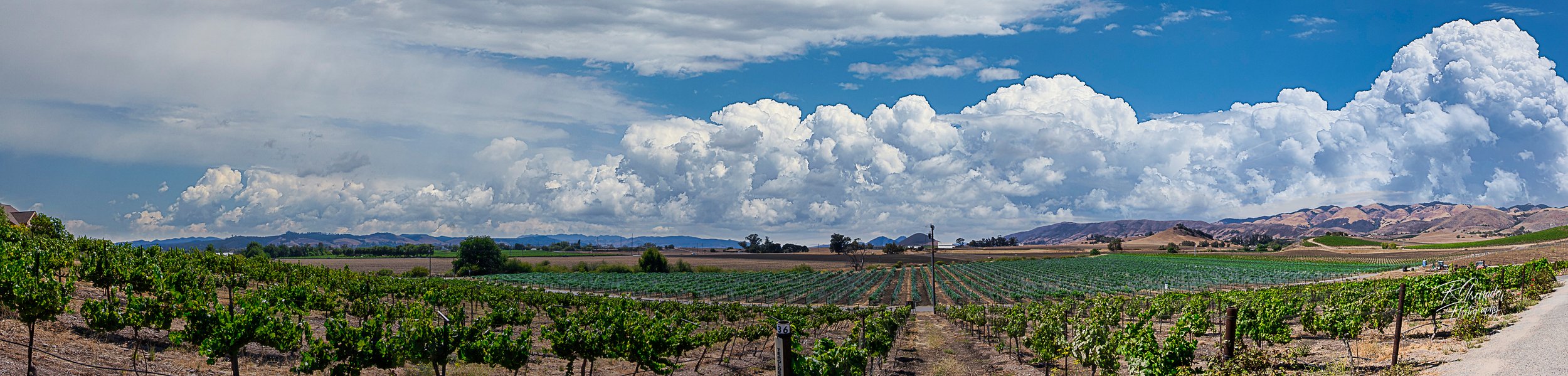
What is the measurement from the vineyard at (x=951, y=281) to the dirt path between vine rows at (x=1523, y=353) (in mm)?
39614

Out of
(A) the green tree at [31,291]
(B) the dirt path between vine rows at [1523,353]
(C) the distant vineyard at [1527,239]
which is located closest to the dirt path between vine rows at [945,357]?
(B) the dirt path between vine rows at [1523,353]

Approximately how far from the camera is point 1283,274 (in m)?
102

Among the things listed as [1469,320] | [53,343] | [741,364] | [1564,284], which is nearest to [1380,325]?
[1469,320]

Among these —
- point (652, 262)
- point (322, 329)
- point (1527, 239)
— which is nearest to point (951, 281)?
point (652, 262)

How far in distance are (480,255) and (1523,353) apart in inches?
5290

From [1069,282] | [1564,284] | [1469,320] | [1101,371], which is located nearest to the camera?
[1101,371]

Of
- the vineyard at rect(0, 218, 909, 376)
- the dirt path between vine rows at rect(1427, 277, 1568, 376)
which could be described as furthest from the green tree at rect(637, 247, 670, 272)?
the dirt path between vine rows at rect(1427, 277, 1568, 376)

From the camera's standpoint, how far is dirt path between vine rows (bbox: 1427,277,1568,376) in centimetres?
1991

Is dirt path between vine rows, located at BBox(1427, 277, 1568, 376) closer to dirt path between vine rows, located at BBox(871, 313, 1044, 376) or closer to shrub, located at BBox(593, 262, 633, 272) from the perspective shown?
dirt path between vine rows, located at BBox(871, 313, 1044, 376)

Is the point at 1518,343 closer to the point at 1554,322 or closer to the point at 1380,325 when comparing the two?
the point at 1554,322

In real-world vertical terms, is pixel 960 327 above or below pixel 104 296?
below

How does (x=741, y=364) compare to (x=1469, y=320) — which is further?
(x=741, y=364)

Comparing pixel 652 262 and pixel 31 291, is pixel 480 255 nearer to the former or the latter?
pixel 652 262

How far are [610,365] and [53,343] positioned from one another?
1666 centimetres
